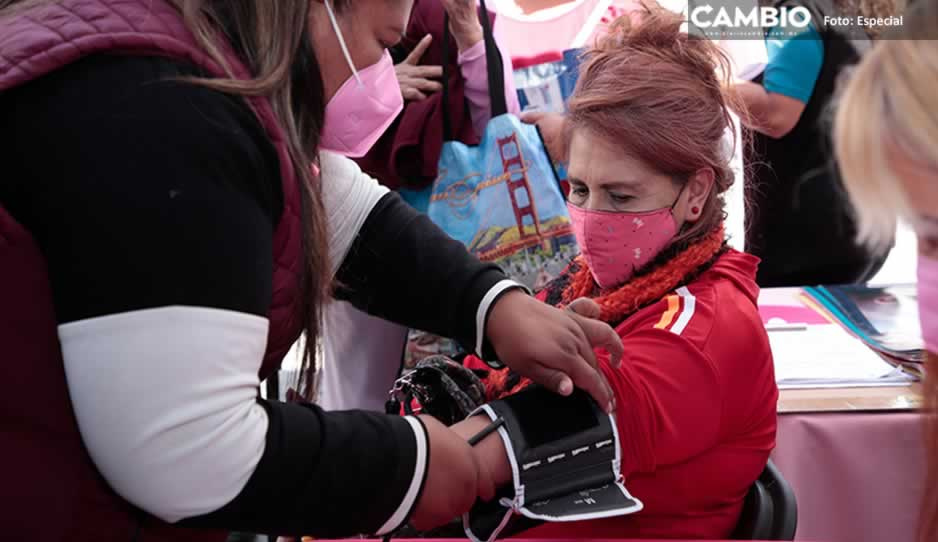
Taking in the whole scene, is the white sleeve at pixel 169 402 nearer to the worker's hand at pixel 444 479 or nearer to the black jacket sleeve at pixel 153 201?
the black jacket sleeve at pixel 153 201

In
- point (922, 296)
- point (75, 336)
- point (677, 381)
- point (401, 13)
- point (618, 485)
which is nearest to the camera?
point (75, 336)

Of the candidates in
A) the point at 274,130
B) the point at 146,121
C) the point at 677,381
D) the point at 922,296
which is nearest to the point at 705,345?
the point at 677,381

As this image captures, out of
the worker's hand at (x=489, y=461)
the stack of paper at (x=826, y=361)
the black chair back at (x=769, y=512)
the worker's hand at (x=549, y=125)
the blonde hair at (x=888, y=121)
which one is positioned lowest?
the stack of paper at (x=826, y=361)

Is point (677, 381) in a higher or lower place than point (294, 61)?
lower

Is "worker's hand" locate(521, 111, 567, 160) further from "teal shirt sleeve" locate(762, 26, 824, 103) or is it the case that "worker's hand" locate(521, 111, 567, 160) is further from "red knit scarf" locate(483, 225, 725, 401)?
"teal shirt sleeve" locate(762, 26, 824, 103)

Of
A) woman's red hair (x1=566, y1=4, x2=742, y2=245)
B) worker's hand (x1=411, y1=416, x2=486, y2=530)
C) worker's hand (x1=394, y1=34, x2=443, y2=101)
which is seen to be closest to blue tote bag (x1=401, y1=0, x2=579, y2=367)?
worker's hand (x1=394, y1=34, x2=443, y2=101)

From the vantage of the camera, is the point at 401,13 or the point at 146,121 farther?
the point at 401,13

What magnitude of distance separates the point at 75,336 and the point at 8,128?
0.61 ft

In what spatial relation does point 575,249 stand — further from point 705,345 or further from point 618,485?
point 618,485

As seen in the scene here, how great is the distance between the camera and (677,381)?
128cm

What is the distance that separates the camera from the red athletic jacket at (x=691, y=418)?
49.4 inches

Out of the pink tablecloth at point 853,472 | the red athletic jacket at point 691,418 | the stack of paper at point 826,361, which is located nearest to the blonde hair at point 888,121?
the red athletic jacket at point 691,418

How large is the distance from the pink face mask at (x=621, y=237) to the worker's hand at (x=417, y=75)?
616 mm

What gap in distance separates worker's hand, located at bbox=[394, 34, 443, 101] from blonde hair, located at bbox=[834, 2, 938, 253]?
4.50 feet
